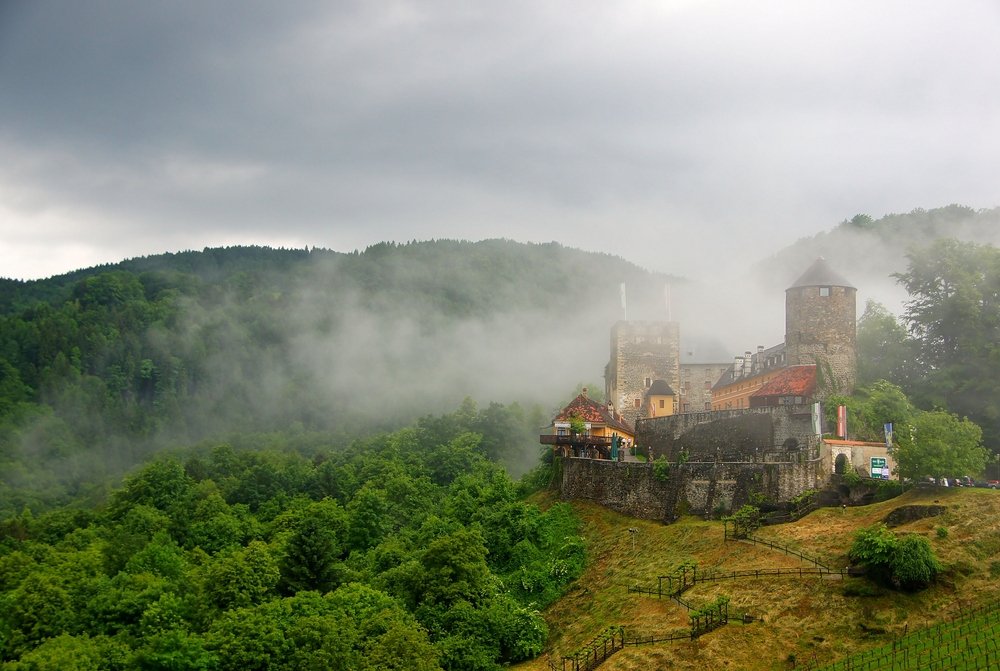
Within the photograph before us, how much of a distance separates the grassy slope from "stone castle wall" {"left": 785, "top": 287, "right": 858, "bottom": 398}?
44.3 ft

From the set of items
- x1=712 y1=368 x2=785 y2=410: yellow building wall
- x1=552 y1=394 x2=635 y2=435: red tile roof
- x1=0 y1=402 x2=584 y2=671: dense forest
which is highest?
x1=712 y1=368 x2=785 y2=410: yellow building wall

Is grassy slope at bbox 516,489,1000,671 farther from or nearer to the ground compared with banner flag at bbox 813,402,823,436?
nearer to the ground

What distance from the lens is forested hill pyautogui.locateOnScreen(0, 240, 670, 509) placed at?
127000 millimetres

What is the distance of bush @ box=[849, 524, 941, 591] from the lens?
35188mm

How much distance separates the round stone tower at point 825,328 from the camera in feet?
179

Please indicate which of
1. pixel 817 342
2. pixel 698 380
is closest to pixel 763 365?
pixel 817 342

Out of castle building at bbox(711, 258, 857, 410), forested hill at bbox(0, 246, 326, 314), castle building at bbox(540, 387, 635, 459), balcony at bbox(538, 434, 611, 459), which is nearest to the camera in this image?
castle building at bbox(711, 258, 857, 410)

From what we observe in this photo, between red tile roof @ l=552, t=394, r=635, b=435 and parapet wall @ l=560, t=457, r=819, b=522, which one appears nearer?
parapet wall @ l=560, t=457, r=819, b=522

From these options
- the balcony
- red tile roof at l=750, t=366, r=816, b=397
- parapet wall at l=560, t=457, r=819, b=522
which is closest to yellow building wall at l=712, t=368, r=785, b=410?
red tile roof at l=750, t=366, r=816, b=397

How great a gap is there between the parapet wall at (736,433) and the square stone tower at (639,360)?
1150 centimetres

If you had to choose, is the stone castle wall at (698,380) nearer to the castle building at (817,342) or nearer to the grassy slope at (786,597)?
the castle building at (817,342)

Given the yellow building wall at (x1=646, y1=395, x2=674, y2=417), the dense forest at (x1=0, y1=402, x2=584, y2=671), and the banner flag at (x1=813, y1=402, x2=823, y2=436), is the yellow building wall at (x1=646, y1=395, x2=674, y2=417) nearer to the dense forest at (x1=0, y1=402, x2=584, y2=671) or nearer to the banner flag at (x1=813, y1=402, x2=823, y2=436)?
the dense forest at (x1=0, y1=402, x2=584, y2=671)

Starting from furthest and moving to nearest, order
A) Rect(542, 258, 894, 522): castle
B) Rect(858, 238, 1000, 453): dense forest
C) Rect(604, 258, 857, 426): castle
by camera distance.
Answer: Rect(604, 258, 857, 426): castle
Rect(858, 238, 1000, 453): dense forest
Rect(542, 258, 894, 522): castle

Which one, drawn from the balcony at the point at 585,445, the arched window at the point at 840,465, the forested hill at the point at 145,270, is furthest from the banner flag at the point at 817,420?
the forested hill at the point at 145,270
